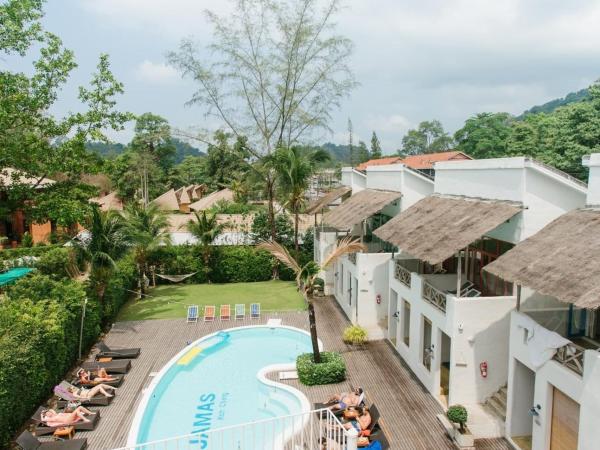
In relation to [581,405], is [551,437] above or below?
below

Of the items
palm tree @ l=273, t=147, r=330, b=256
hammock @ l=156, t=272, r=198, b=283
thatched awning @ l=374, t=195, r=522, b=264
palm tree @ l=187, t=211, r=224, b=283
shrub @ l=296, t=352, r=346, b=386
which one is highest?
palm tree @ l=273, t=147, r=330, b=256

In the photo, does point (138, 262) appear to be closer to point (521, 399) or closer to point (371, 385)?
point (371, 385)

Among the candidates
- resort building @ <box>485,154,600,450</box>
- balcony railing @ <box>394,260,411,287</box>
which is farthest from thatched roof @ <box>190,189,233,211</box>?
resort building @ <box>485,154,600,450</box>

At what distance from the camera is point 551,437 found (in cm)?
1003

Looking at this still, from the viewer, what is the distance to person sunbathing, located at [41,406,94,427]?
12.9m

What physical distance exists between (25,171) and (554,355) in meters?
21.8

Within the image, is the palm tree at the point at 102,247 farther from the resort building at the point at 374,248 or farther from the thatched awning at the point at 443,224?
the thatched awning at the point at 443,224

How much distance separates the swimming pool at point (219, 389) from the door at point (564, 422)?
6.75 m

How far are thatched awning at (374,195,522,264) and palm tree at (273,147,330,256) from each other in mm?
11735

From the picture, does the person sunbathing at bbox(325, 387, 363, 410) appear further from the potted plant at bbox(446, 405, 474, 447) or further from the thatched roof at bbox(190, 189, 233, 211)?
the thatched roof at bbox(190, 189, 233, 211)

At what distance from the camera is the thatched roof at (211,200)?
54.0 metres

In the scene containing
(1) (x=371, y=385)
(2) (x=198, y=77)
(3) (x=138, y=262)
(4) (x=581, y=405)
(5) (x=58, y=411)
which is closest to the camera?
(4) (x=581, y=405)

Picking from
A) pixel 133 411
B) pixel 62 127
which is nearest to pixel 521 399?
pixel 133 411

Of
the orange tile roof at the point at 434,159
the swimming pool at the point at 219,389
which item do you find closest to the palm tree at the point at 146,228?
the swimming pool at the point at 219,389
